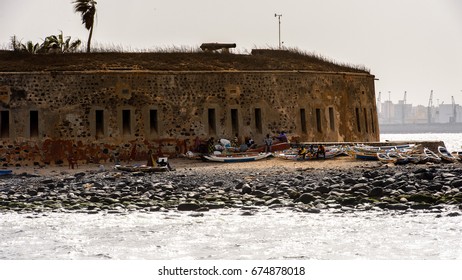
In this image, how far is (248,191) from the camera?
63.5ft

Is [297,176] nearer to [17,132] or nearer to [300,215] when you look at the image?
[300,215]

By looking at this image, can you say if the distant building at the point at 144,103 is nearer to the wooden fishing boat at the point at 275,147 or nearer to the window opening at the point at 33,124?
the window opening at the point at 33,124

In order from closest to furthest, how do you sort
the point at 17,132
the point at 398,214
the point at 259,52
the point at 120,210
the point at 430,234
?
the point at 430,234 → the point at 398,214 → the point at 120,210 → the point at 17,132 → the point at 259,52

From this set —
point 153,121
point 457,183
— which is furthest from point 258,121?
point 457,183

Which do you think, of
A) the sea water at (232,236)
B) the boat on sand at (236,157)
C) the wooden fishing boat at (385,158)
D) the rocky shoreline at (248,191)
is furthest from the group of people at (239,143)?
the sea water at (232,236)

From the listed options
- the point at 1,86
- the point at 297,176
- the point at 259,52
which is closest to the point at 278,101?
the point at 259,52

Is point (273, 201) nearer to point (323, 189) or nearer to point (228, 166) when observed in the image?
point (323, 189)

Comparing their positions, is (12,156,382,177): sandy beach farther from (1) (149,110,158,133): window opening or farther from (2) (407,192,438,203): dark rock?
(2) (407,192,438,203): dark rock

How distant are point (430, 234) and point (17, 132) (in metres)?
16.1

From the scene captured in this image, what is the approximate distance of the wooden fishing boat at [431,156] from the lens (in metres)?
23.3

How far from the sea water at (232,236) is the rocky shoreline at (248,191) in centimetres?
58

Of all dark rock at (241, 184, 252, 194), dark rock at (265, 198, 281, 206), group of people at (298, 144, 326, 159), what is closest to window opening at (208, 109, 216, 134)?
group of people at (298, 144, 326, 159)
